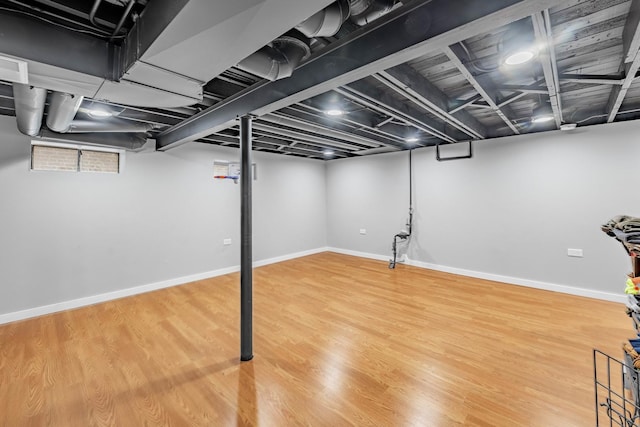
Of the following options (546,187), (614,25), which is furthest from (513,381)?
(546,187)

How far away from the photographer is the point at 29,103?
2.27 m

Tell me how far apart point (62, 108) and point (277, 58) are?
2126mm

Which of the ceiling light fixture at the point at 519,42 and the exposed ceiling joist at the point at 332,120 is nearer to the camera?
the ceiling light fixture at the point at 519,42

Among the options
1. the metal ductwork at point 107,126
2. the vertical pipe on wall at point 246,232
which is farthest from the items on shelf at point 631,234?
the metal ductwork at point 107,126

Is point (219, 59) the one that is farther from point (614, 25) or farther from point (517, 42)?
point (614, 25)

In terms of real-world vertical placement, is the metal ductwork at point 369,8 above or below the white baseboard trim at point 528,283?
above

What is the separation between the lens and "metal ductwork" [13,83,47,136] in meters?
2.08

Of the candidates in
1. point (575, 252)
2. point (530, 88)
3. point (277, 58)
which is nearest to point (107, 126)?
point (277, 58)

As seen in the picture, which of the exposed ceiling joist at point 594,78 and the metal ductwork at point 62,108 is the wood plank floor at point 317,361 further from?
the exposed ceiling joist at point 594,78

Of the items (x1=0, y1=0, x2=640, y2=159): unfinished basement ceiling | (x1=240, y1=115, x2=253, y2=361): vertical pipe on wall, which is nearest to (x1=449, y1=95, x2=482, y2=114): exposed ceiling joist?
(x1=0, y1=0, x2=640, y2=159): unfinished basement ceiling

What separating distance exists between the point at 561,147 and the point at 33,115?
21.1ft

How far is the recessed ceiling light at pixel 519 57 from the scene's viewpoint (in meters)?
1.91

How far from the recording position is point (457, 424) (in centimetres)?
175

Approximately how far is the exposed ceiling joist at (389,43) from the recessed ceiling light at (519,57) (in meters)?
0.66
